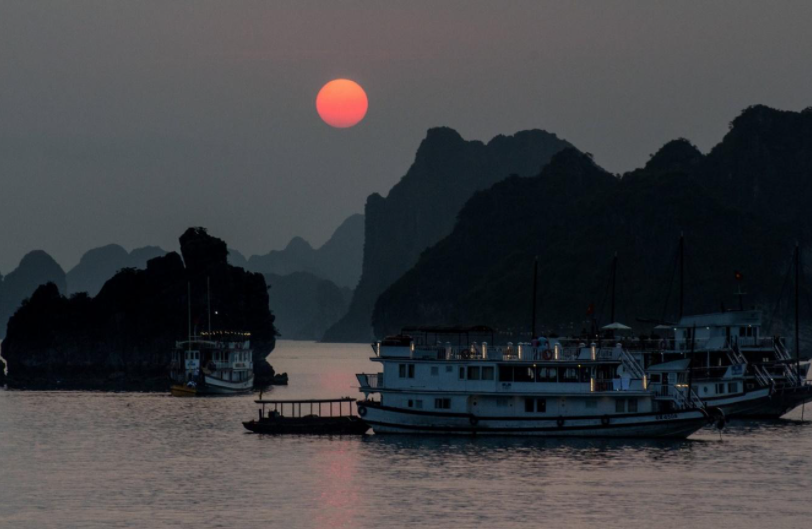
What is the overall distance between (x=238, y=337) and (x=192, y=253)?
2653cm

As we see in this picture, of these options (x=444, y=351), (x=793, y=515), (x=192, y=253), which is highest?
(x=192, y=253)

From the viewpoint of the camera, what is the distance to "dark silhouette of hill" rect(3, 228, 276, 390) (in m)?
166

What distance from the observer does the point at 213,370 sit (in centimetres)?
13700

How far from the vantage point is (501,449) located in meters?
75.3

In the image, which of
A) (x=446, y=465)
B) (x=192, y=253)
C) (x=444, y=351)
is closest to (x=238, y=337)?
(x=192, y=253)

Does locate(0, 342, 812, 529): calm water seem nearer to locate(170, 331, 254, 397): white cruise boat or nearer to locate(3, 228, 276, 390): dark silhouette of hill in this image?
locate(170, 331, 254, 397): white cruise boat

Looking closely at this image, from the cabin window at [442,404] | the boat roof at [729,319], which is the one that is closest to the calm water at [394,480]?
the cabin window at [442,404]

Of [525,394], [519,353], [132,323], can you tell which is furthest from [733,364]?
[132,323]

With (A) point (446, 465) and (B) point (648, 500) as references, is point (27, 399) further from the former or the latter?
(B) point (648, 500)

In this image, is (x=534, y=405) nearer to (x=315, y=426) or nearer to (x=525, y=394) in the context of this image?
(x=525, y=394)

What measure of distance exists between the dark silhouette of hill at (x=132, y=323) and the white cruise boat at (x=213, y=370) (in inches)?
683

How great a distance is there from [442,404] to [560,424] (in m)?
7.60

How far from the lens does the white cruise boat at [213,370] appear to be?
135 metres

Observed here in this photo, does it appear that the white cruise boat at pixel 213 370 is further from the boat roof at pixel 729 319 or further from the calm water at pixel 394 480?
the boat roof at pixel 729 319
